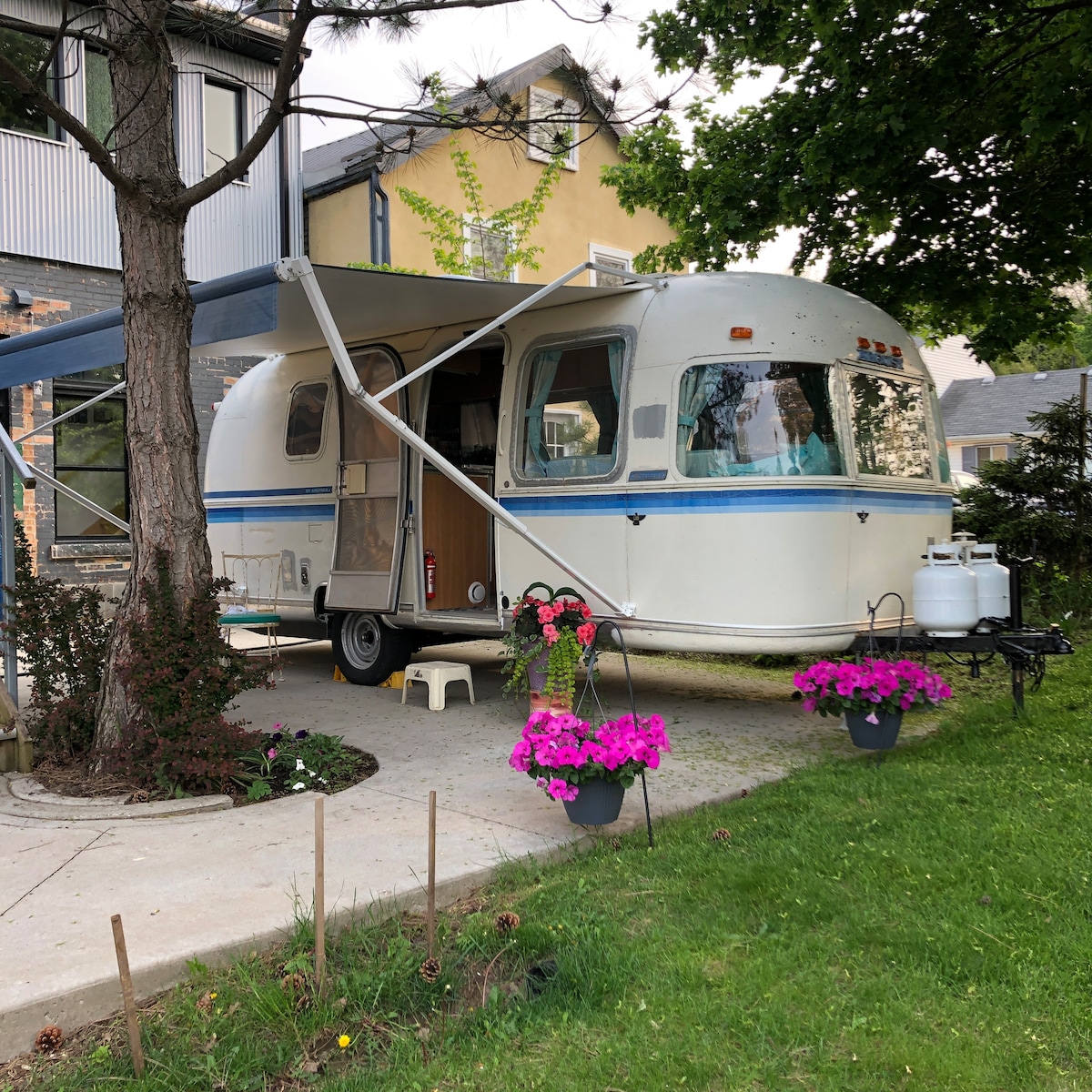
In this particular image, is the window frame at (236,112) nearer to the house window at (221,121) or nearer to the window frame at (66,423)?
the house window at (221,121)

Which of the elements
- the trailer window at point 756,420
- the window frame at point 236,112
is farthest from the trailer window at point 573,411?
the window frame at point 236,112

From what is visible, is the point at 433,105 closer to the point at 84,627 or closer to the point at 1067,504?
the point at 84,627

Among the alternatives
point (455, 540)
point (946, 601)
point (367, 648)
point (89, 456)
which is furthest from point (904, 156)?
point (89, 456)

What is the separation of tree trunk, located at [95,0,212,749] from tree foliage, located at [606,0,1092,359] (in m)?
3.47

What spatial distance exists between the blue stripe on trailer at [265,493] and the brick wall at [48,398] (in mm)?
2346

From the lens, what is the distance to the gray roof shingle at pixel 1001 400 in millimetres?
30594

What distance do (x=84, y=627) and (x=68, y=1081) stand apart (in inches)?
134

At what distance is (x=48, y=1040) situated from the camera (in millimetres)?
2889

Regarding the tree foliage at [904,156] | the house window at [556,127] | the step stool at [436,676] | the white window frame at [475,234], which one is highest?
the white window frame at [475,234]

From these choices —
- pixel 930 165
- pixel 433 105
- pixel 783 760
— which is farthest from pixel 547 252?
pixel 783 760

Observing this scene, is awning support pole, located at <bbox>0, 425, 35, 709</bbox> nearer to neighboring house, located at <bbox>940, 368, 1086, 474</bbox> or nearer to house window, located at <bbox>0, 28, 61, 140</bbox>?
house window, located at <bbox>0, 28, 61, 140</bbox>

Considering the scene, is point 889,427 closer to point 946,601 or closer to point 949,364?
point 946,601

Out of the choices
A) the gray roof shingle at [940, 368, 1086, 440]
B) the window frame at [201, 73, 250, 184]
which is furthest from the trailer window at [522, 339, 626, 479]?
the gray roof shingle at [940, 368, 1086, 440]

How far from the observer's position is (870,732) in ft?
18.9
